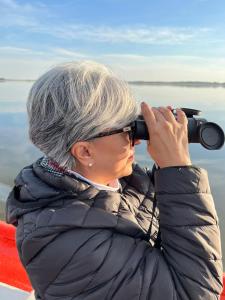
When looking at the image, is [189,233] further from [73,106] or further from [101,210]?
[73,106]

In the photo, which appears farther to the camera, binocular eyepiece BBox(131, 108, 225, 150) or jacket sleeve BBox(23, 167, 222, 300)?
binocular eyepiece BBox(131, 108, 225, 150)

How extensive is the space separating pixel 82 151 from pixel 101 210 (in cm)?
13

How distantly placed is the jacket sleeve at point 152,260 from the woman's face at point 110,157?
0.41ft

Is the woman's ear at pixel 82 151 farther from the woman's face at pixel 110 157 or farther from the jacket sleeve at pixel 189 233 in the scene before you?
the jacket sleeve at pixel 189 233

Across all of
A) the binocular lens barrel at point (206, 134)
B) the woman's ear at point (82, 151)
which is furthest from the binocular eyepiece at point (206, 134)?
the woman's ear at point (82, 151)

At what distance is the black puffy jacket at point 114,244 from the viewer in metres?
0.85

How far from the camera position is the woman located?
0.85 meters

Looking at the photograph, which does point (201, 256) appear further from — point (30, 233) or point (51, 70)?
point (51, 70)

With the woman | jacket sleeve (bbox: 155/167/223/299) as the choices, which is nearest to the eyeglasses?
the woman

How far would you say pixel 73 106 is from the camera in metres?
0.86

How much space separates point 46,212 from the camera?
0.88 metres

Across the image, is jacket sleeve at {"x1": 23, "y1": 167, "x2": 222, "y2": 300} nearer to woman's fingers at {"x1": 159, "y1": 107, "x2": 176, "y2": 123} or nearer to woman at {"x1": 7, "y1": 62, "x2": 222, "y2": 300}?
woman at {"x1": 7, "y1": 62, "x2": 222, "y2": 300}

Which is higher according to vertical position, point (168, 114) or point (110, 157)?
point (168, 114)

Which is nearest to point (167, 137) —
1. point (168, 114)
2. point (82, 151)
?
point (168, 114)
